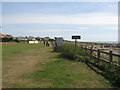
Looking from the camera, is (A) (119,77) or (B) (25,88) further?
(A) (119,77)

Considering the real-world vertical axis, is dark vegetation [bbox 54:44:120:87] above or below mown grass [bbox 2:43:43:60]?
above

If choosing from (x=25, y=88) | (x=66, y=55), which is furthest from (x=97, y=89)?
(x=66, y=55)

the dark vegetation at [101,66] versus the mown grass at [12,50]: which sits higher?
the dark vegetation at [101,66]

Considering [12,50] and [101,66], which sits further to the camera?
[12,50]

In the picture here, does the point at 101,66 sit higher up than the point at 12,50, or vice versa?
the point at 101,66

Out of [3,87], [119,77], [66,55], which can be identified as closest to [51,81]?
[3,87]

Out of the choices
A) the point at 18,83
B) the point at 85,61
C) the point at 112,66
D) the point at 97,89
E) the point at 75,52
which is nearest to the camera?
the point at 97,89

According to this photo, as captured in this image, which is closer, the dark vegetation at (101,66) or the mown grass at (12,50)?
the dark vegetation at (101,66)

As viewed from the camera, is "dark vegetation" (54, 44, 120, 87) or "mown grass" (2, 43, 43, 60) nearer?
"dark vegetation" (54, 44, 120, 87)

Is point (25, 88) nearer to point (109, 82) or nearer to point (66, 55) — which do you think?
point (109, 82)

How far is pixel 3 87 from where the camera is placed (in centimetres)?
746

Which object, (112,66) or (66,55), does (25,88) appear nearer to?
(112,66)

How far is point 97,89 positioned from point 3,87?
3402 mm

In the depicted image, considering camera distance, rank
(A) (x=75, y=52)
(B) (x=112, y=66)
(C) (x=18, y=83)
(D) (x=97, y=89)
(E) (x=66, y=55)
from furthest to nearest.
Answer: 1. (E) (x=66, y=55)
2. (A) (x=75, y=52)
3. (B) (x=112, y=66)
4. (C) (x=18, y=83)
5. (D) (x=97, y=89)
